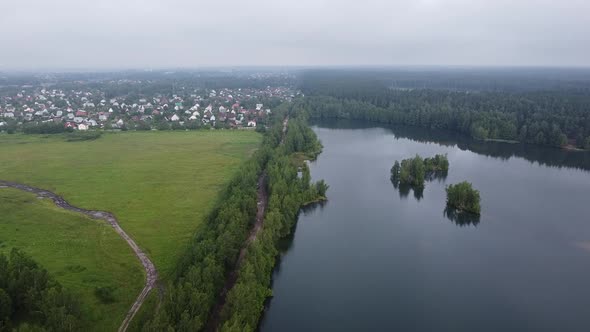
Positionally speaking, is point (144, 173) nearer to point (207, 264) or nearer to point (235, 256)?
point (235, 256)

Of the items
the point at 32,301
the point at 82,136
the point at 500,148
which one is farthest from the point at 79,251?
the point at 500,148

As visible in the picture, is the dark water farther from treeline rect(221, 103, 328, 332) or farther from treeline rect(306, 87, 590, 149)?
treeline rect(306, 87, 590, 149)

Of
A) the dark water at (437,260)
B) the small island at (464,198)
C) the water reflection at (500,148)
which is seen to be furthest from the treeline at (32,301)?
the water reflection at (500,148)

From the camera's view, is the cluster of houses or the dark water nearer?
the dark water

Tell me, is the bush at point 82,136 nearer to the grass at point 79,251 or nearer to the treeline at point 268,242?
the grass at point 79,251

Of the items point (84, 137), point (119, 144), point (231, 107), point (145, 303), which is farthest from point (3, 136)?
point (145, 303)

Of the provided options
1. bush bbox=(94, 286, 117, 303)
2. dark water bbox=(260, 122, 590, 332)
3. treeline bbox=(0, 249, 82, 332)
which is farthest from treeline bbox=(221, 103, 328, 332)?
treeline bbox=(0, 249, 82, 332)

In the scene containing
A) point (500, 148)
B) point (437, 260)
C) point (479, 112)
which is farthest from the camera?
point (479, 112)
